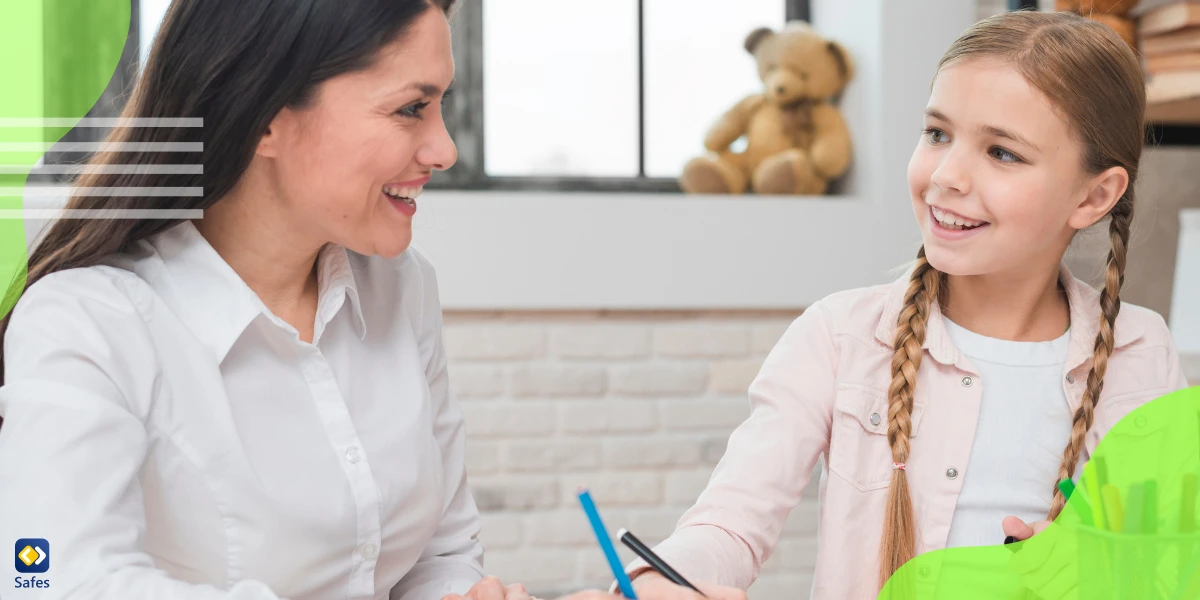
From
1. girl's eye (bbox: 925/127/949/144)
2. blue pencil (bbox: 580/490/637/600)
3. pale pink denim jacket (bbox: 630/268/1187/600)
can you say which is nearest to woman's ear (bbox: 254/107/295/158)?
blue pencil (bbox: 580/490/637/600)

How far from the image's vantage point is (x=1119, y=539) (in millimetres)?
667

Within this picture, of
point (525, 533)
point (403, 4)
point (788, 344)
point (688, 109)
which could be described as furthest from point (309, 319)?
point (688, 109)

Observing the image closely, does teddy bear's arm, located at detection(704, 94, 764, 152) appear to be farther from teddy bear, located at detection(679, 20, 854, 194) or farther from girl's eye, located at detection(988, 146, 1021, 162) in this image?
girl's eye, located at detection(988, 146, 1021, 162)

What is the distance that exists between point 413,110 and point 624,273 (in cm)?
122

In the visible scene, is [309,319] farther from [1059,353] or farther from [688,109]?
[688,109]

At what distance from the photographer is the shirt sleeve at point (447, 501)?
40.8 inches

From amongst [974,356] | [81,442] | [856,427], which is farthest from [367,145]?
[974,356]

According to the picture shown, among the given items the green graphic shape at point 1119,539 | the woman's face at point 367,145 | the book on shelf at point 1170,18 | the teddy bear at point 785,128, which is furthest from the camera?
the teddy bear at point 785,128

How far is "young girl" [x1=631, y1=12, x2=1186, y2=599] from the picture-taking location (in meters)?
1.01

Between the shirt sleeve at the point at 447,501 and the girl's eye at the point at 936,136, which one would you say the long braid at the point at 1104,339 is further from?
the shirt sleeve at the point at 447,501

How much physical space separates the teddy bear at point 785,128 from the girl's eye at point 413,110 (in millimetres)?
1365

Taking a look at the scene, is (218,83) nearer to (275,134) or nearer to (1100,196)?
(275,134)

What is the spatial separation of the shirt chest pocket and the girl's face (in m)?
0.16

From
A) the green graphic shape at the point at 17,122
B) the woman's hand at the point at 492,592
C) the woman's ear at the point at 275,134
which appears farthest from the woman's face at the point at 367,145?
the woman's hand at the point at 492,592
